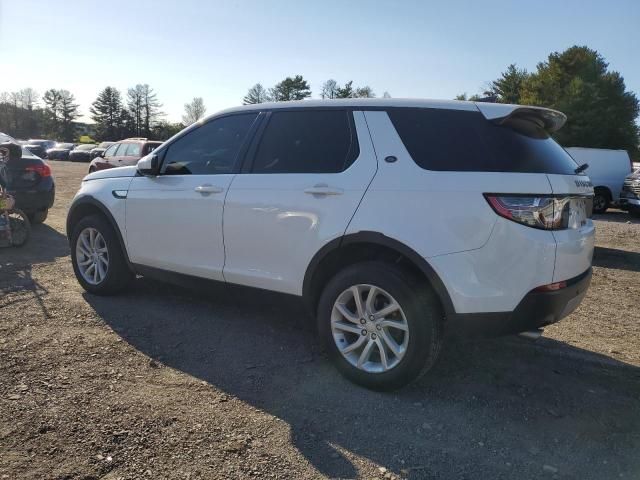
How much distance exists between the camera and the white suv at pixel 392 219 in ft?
9.95

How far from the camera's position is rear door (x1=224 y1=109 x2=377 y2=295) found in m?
3.50

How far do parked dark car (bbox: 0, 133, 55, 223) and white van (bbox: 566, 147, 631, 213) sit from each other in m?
14.4

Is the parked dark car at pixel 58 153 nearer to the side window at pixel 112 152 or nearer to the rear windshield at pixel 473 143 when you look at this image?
the side window at pixel 112 152

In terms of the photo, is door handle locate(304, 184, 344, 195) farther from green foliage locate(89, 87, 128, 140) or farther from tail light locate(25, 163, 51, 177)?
green foliage locate(89, 87, 128, 140)

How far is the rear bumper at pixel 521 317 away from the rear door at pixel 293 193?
0.95 meters

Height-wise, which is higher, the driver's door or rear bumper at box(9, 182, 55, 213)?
the driver's door

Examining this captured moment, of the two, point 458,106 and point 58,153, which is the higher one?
point 458,106

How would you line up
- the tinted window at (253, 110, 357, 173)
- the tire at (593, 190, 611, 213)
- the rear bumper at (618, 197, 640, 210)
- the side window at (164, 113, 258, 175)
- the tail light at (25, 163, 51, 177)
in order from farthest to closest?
the tire at (593, 190, 611, 213)
the rear bumper at (618, 197, 640, 210)
the tail light at (25, 163, 51, 177)
the side window at (164, 113, 258, 175)
the tinted window at (253, 110, 357, 173)

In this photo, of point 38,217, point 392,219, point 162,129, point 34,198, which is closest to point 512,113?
point 392,219

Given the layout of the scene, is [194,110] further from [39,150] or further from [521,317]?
[521,317]

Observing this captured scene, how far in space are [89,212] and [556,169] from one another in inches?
169

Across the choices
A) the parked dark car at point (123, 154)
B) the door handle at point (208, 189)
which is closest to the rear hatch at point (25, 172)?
the door handle at point (208, 189)

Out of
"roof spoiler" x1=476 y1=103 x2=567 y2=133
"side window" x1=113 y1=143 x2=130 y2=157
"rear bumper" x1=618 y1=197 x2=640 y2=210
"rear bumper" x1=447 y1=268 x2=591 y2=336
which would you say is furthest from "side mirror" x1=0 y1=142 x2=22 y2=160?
"rear bumper" x1=618 y1=197 x2=640 y2=210

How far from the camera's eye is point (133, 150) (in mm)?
18219
